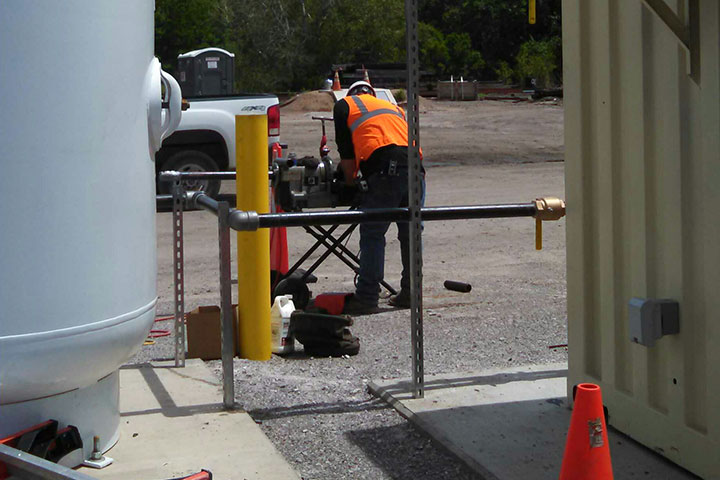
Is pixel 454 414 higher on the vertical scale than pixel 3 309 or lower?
lower

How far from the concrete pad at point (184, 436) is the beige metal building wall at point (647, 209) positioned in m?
1.55

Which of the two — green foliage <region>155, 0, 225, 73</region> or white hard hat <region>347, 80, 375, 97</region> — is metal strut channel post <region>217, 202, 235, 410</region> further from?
green foliage <region>155, 0, 225, 73</region>

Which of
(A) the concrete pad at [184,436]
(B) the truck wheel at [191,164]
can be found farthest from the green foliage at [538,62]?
(A) the concrete pad at [184,436]

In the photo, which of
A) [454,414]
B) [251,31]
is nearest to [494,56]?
[251,31]

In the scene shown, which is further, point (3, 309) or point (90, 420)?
point (90, 420)

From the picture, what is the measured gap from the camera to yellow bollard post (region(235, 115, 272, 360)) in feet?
19.8

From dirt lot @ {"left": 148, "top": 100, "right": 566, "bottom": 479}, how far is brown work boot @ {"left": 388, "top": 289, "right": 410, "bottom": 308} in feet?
0.70

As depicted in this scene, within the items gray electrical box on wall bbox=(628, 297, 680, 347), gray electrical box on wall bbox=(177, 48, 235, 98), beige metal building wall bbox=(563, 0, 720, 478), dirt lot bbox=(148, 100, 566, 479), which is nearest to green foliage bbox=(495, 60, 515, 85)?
gray electrical box on wall bbox=(177, 48, 235, 98)

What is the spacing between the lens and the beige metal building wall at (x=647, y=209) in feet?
12.0

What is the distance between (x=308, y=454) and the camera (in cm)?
439

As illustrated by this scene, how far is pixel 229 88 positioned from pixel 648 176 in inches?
A: 591

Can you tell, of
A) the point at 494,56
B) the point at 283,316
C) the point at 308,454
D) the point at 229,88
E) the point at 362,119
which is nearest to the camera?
the point at 308,454

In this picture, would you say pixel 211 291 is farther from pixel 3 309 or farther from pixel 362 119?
pixel 3 309

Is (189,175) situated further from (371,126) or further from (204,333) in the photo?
(371,126)
